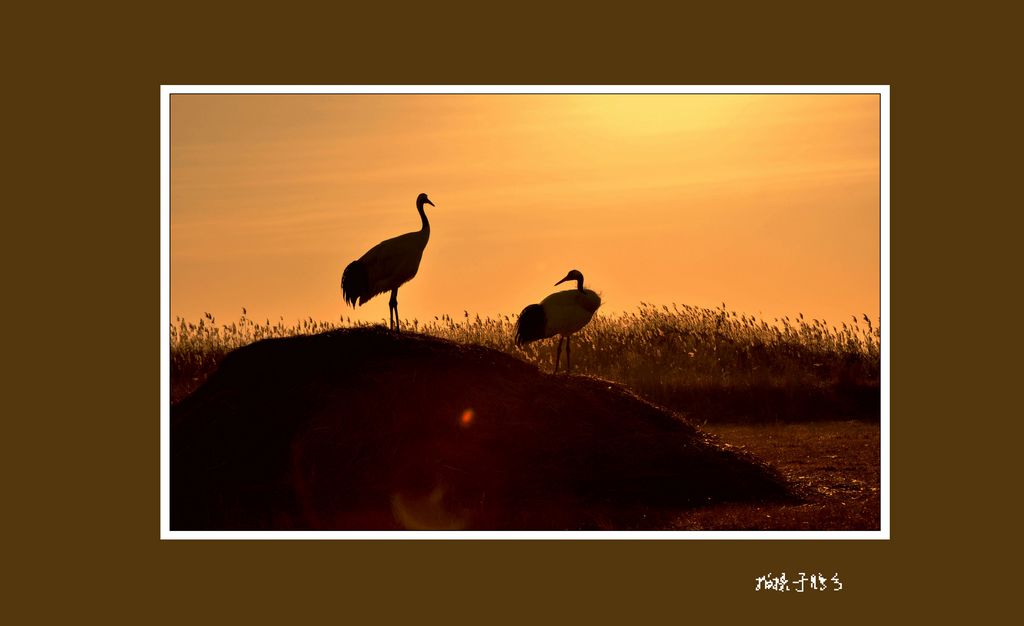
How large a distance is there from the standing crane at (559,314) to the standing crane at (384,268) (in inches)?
70.3

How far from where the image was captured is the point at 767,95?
43.1 feet

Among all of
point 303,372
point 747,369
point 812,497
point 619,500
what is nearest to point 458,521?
point 619,500

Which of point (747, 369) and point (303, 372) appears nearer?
point (303, 372)

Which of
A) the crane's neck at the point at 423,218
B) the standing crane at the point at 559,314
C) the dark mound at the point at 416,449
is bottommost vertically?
the dark mound at the point at 416,449

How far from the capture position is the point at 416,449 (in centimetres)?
1339

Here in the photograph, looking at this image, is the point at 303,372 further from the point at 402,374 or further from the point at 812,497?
the point at 812,497

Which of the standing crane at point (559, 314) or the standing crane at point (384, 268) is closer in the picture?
the standing crane at point (384, 268)

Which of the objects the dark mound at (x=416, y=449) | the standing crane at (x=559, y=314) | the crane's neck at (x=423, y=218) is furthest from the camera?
the standing crane at (x=559, y=314)

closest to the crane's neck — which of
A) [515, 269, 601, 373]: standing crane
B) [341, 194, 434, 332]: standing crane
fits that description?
[341, 194, 434, 332]: standing crane

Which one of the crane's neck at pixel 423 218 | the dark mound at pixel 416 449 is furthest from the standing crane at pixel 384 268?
the dark mound at pixel 416 449

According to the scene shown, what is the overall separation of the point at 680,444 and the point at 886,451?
2.73 metres

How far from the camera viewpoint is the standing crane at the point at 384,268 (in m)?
16.2

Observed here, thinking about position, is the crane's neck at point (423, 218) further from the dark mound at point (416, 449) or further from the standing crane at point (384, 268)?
the dark mound at point (416, 449)

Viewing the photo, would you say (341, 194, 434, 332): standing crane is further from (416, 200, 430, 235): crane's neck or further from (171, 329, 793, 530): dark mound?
(171, 329, 793, 530): dark mound
